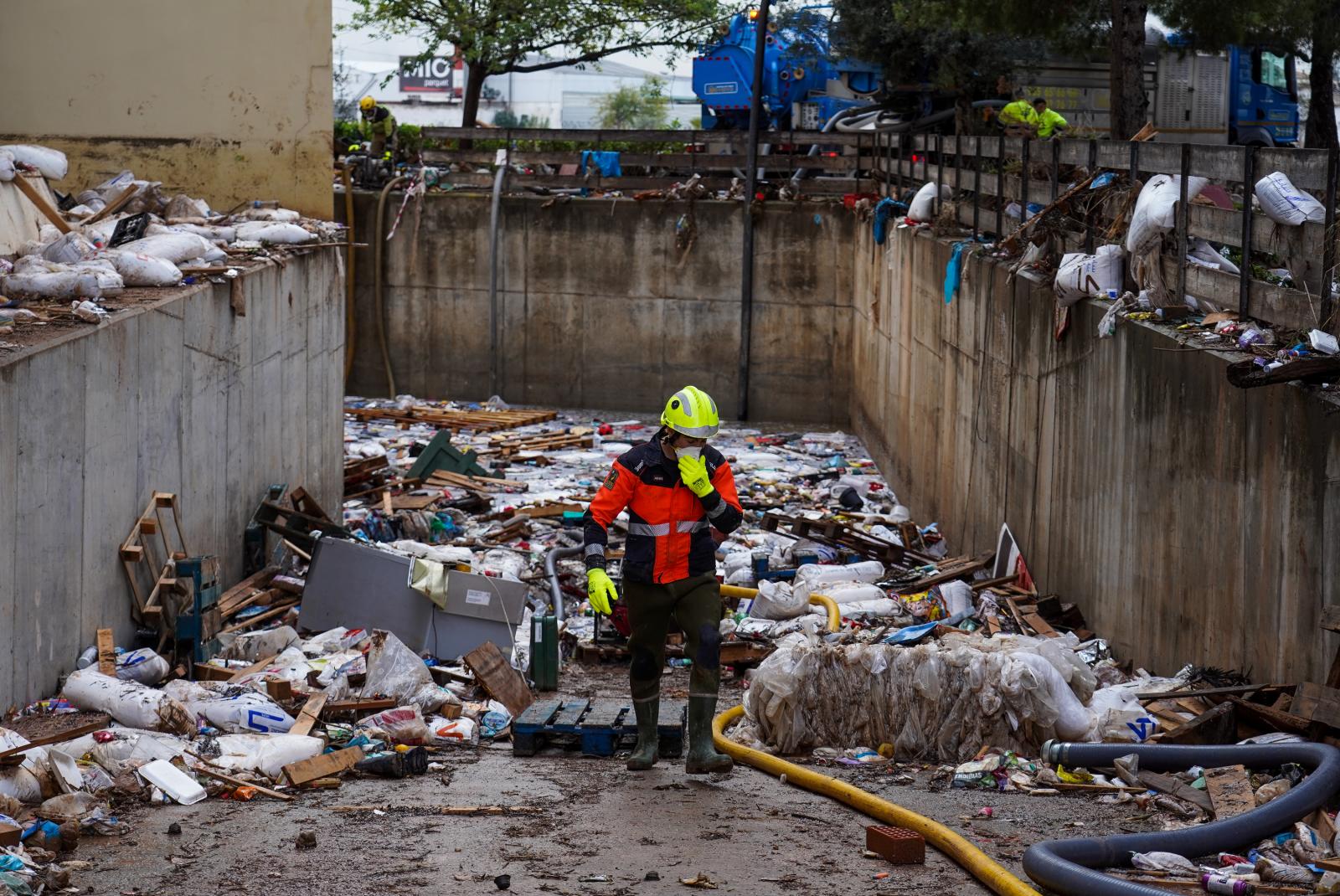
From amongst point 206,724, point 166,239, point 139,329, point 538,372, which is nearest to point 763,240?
point 538,372

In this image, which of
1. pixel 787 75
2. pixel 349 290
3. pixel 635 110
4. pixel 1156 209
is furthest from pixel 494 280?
pixel 635 110

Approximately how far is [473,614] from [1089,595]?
3.99 meters

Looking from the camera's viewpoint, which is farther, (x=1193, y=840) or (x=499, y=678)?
(x=499, y=678)

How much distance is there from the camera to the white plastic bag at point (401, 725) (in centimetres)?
821

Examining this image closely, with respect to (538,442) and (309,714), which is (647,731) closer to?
(309,714)

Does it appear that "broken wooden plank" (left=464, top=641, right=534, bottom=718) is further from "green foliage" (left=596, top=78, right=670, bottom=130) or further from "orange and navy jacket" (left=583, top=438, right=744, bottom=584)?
"green foliage" (left=596, top=78, right=670, bottom=130)

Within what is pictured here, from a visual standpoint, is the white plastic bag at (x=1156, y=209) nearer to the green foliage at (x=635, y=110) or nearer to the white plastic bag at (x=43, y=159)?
the white plastic bag at (x=43, y=159)

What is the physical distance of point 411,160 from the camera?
85.8 feet

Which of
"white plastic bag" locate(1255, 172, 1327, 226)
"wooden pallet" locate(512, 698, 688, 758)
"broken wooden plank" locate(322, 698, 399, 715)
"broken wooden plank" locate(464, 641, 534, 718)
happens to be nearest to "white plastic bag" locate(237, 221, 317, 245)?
"broken wooden plank" locate(464, 641, 534, 718)

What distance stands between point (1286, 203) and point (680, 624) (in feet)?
11.0

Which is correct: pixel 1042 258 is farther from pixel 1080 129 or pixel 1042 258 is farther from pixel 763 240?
pixel 1080 129

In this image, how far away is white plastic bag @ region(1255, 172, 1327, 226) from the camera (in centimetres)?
666

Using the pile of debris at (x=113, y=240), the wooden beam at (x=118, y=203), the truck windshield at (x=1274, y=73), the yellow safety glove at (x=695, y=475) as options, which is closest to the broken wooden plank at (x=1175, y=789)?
the yellow safety glove at (x=695, y=475)

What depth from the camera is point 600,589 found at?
7.56m
